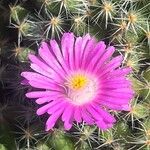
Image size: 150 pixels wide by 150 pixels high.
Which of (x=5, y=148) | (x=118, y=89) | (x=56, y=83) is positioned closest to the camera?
(x=118, y=89)

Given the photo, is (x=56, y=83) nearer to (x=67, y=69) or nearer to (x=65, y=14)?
(x=67, y=69)

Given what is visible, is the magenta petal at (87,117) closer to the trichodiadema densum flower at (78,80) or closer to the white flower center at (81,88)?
the trichodiadema densum flower at (78,80)

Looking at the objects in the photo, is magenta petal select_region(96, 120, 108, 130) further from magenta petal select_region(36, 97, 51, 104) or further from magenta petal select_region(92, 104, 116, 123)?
magenta petal select_region(36, 97, 51, 104)

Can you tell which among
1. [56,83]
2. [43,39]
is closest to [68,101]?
[56,83]

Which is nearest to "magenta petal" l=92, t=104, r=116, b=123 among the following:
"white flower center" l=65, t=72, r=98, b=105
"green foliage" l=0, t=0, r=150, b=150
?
"white flower center" l=65, t=72, r=98, b=105

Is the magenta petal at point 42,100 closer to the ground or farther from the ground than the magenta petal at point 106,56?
closer to the ground

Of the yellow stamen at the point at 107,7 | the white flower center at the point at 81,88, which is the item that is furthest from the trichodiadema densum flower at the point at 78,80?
the yellow stamen at the point at 107,7

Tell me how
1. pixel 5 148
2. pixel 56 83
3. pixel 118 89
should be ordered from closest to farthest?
pixel 118 89 → pixel 56 83 → pixel 5 148
